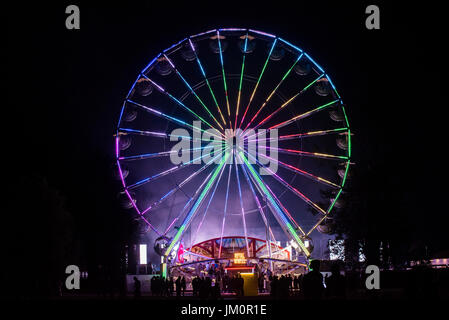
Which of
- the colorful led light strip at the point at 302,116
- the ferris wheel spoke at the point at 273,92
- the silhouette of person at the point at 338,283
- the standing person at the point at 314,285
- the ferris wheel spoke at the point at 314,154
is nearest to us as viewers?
the standing person at the point at 314,285

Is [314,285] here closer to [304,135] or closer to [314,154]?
[304,135]

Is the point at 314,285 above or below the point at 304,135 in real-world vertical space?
below

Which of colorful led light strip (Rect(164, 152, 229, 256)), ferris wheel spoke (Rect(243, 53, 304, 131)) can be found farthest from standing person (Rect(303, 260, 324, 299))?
ferris wheel spoke (Rect(243, 53, 304, 131))

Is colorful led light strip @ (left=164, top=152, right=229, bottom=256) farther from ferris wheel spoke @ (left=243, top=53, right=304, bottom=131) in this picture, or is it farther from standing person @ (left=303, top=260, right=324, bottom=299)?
standing person @ (left=303, top=260, right=324, bottom=299)

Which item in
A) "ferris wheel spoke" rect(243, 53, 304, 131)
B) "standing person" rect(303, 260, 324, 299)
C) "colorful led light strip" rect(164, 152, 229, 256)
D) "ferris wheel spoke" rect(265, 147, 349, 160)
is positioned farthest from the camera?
"ferris wheel spoke" rect(265, 147, 349, 160)

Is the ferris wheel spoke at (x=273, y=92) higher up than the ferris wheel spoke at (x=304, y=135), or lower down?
higher up

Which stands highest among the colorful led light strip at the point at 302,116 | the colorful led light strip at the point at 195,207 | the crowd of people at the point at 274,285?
the colorful led light strip at the point at 302,116

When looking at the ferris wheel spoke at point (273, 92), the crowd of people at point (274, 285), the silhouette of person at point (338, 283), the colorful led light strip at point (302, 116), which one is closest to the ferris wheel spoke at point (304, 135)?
the colorful led light strip at point (302, 116)

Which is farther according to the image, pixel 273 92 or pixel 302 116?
pixel 273 92

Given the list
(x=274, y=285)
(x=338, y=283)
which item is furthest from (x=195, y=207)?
(x=338, y=283)

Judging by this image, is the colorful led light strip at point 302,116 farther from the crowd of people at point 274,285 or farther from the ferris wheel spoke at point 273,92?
the crowd of people at point 274,285

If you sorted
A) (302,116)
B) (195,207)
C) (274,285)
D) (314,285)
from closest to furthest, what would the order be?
(314,285) → (274,285) → (302,116) → (195,207)

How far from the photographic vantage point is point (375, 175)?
3419cm

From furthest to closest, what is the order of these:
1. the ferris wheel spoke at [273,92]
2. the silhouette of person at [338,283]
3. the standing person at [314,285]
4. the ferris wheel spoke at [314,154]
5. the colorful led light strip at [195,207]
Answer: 1. the ferris wheel spoke at [314,154]
2. the colorful led light strip at [195,207]
3. the ferris wheel spoke at [273,92]
4. the silhouette of person at [338,283]
5. the standing person at [314,285]
